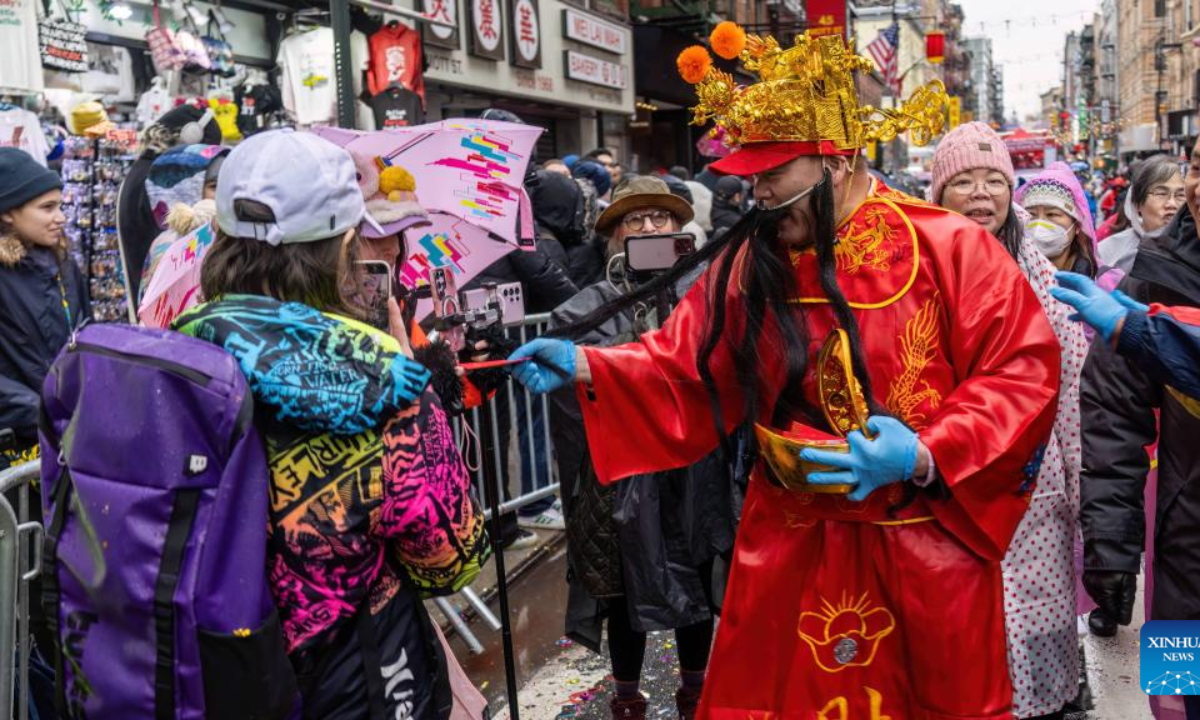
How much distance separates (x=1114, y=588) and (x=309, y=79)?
780 centimetres

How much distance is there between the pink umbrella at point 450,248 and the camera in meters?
4.31

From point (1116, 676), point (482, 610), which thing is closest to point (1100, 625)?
point (1116, 676)

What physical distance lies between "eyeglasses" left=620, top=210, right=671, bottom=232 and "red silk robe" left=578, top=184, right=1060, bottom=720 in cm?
149

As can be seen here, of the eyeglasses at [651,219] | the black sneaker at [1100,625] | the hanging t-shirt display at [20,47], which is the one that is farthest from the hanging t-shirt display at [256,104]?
the black sneaker at [1100,625]

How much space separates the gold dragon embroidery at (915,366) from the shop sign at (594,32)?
14.4m

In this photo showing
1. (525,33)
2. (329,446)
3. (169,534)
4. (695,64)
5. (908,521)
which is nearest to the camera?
(169,534)

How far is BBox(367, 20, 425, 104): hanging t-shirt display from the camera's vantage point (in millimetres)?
10617

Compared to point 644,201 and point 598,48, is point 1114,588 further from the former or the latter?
point 598,48

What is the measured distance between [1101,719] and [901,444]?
2446mm

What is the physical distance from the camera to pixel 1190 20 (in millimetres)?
59375

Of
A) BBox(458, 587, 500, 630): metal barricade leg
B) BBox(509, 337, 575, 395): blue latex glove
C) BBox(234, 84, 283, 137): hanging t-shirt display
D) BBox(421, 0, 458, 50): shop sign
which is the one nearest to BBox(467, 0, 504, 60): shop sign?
BBox(421, 0, 458, 50): shop sign

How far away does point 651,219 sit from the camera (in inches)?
176

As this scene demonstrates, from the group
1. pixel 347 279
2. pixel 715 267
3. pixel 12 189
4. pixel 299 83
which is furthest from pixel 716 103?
pixel 299 83

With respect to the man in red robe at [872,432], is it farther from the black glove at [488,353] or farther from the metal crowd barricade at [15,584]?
the metal crowd barricade at [15,584]
